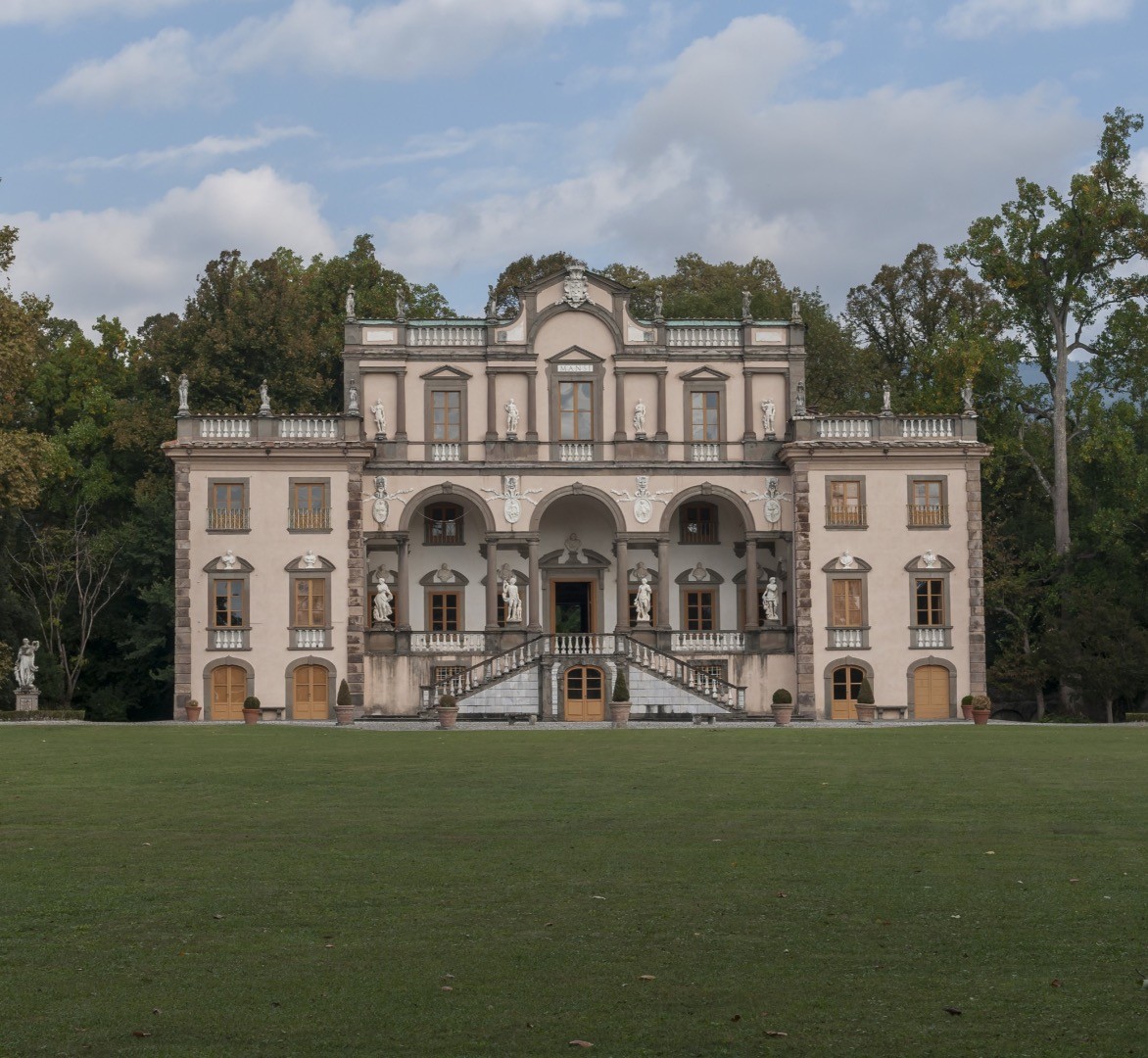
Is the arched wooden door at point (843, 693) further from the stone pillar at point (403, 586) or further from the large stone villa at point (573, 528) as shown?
the stone pillar at point (403, 586)

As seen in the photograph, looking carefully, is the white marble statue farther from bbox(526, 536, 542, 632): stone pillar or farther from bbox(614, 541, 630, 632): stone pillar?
bbox(526, 536, 542, 632): stone pillar

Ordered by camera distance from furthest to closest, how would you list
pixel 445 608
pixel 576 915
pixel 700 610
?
pixel 700 610 → pixel 445 608 → pixel 576 915

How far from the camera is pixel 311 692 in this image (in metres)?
48.2

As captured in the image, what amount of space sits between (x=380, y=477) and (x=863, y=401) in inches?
812

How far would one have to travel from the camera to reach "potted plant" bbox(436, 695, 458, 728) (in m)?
42.3

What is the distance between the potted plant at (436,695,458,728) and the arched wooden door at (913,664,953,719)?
47.8 feet

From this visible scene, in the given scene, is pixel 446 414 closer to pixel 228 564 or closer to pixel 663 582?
pixel 228 564

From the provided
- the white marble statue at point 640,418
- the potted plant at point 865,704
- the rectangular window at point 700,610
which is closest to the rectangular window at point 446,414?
the white marble statue at point 640,418

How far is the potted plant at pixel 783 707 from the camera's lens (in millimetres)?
43469

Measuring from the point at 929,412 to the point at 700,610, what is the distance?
1084 cm

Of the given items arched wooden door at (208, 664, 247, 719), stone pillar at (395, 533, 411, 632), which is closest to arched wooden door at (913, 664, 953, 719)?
stone pillar at (395, 533, 411, 632)

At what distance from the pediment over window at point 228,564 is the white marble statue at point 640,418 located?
40.1 ft

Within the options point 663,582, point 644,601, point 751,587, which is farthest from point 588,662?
point 751,587

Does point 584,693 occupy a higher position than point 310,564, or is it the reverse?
point 310,564
